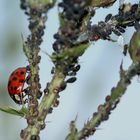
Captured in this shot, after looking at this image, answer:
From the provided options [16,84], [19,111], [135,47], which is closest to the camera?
[135,47]

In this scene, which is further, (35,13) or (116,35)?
(116,35)

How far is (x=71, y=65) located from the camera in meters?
0.83

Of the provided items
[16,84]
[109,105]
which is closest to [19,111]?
[109,105]

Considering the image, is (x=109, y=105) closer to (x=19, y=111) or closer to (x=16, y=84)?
(x=19, y=111)

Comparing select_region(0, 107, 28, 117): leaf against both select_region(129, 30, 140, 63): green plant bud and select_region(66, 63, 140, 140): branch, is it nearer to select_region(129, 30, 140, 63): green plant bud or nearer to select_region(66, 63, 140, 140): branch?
select_region(66, 63, 140, 140): branch

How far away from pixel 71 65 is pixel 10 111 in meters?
0.29

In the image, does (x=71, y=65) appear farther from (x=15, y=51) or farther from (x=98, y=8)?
(x=15, y=51)

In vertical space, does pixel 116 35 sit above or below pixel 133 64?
above

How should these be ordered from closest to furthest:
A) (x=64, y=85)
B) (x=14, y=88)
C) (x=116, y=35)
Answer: (x=64, y=85)
(x=116, y=35)
(x=14, y=88)

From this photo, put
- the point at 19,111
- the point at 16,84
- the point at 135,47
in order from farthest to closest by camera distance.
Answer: the point at 16,84, the point at 19,111, the point at 135,47

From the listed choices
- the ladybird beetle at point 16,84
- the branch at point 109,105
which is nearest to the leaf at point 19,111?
the branch at point 109,105

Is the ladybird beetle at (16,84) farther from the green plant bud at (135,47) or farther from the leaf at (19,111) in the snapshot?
the green plant bud at (135,47)

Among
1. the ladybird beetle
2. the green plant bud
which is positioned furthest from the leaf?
the ladybird beetle

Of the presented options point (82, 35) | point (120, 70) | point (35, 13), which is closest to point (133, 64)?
point (120, 70)
